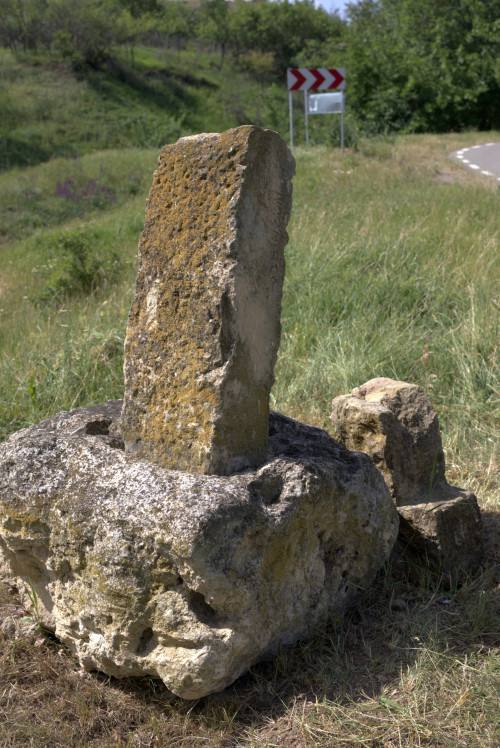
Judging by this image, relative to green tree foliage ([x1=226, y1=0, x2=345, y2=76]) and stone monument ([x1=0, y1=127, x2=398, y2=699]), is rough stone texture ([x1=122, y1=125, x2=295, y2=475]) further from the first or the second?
green tree foliage ([x1=226, y1=0, x2=345, y2=76])

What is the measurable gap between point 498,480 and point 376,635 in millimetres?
1405

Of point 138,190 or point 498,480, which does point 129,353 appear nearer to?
point 498,480

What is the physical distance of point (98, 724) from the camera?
2.05 m

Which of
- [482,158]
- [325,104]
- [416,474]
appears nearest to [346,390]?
[416,474]

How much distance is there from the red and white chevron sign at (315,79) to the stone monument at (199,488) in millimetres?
11926

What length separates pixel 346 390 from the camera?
4.20 m

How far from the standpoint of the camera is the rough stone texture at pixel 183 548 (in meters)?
1.95

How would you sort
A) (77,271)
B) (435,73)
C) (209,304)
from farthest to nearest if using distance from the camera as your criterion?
(435,73) < (77,271) < (209,304)

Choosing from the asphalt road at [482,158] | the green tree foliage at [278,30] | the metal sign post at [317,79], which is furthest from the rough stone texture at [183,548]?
the green tree foliage at [278,30]

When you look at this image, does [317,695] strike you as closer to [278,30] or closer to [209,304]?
[209,304]

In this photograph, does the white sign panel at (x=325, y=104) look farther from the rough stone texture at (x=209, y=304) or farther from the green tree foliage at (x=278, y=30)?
the green tree foliage at (x=278, y=30)

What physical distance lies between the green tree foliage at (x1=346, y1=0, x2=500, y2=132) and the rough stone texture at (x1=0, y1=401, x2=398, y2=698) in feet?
68.2

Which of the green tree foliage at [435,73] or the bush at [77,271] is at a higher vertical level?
the green tree foliage at [435,73]

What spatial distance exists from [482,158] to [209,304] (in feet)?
44.3
